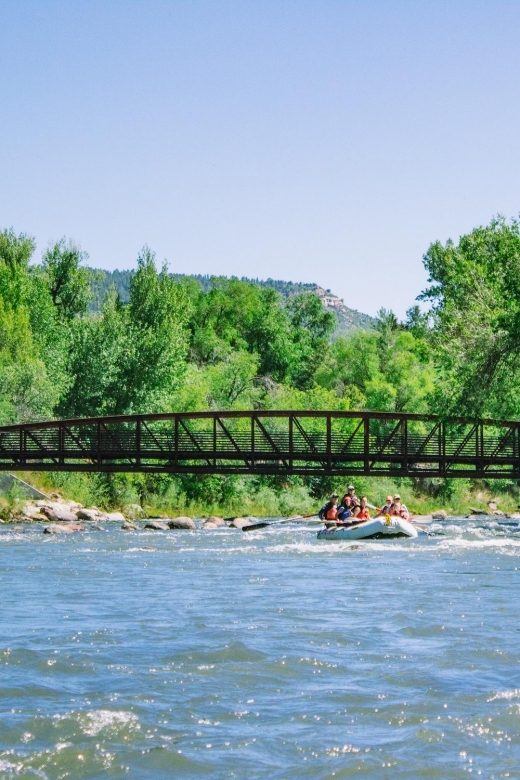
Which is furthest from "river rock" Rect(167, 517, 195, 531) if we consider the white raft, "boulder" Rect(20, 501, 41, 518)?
the white raft

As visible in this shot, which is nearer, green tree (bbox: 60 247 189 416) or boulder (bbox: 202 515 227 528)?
boulder (bbox: 202 515 227 528)

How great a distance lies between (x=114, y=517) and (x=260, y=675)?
109 ft

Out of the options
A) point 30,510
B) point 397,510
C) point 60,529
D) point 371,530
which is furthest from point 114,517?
point 371,530

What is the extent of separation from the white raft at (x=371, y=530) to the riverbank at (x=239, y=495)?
1497 cm

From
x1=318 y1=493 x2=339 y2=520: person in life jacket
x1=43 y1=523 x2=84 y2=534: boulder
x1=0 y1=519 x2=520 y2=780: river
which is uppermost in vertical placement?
x1=0 y1=519 x2=520 y2=780: river

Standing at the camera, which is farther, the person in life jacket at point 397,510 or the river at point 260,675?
the person in life jacket at point 397,510

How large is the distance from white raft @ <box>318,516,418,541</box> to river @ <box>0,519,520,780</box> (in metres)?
11.3

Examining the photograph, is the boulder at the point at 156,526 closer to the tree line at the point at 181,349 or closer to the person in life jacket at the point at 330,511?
the person in life jacket at the point at 330,511

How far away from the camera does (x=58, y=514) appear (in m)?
42.2

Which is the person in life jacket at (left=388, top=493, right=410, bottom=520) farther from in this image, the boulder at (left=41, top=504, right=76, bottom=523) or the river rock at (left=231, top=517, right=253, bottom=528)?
the boulder at (left=41, top=504, right=76, bottom=523)

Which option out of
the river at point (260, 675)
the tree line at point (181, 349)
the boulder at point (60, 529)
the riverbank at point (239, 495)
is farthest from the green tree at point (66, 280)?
the river at point (260, 675)

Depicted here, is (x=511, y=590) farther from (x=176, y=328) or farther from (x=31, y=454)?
(x=176, y=328)

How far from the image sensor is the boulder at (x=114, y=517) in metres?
43.5

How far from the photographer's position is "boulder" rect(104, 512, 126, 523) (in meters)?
43.5
